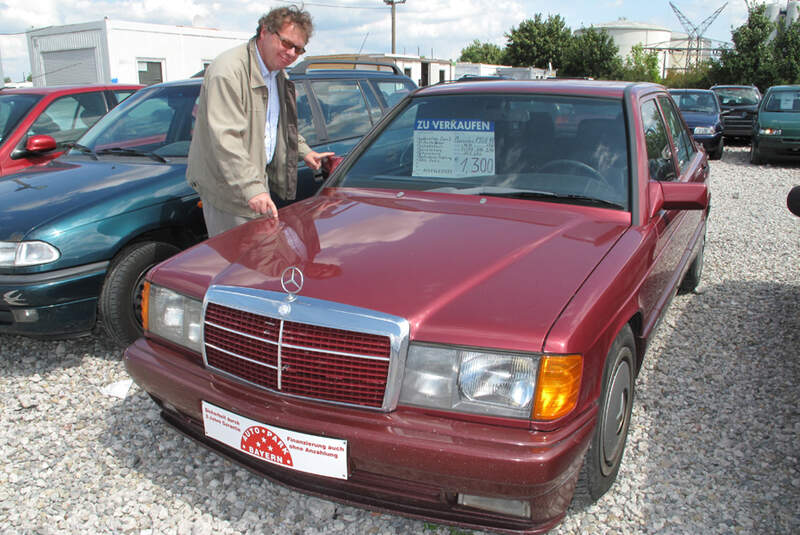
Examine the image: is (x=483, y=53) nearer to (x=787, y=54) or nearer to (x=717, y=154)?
(x=787, y=54)

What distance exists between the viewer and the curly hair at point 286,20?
10.7 ft

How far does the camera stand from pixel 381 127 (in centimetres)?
357

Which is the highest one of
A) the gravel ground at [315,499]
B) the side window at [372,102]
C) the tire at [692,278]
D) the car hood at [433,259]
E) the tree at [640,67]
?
the tree at [640,67]

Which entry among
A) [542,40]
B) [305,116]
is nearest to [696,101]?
[305,116]

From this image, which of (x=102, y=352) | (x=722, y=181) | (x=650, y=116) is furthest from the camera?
(x=722, y=181)

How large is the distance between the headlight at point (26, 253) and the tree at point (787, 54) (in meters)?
33.0

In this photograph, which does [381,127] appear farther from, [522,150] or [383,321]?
[383,321]

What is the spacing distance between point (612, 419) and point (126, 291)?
9.04 ft

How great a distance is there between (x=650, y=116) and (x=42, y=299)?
340 cm

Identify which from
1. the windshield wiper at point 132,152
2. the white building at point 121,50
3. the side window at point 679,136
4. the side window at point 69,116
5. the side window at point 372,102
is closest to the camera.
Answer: the side window at point 679,136

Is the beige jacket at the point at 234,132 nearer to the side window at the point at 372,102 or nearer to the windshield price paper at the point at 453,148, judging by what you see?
the windshield price paper at the point at 453,148

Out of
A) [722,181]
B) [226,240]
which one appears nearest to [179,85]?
[226,240]

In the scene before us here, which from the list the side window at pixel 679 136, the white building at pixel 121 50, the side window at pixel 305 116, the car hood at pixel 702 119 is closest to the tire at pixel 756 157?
the car hood at pixel 702 119

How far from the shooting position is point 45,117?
6020 mm
